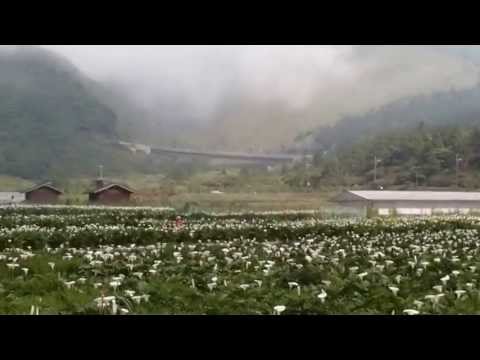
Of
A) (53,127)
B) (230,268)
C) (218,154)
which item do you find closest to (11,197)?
(53,127)

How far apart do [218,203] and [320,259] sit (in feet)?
14.8

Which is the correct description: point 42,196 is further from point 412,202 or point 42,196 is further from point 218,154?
point 412,202

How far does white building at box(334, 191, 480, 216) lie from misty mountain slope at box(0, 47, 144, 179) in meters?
4.90

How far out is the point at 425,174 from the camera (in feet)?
34.2

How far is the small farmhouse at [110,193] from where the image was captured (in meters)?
11.2

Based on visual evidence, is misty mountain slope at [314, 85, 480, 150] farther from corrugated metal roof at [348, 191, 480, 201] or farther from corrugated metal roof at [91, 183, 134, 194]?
corrugated metal roof at [91, 183, 134, 194]

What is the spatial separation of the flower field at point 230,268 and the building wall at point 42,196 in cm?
67

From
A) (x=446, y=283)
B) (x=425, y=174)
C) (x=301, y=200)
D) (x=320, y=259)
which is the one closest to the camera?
(x=446, y=283)

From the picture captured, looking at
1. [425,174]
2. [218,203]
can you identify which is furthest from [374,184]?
[218,203]

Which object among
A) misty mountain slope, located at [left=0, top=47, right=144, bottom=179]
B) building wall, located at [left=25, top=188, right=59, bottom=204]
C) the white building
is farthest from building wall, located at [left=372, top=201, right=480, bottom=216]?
building wall, located at [left=25, top=188, right=59, bottom=204]

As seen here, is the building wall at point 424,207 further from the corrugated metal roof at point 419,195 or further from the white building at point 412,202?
the corrugated metal roof at point 419,195

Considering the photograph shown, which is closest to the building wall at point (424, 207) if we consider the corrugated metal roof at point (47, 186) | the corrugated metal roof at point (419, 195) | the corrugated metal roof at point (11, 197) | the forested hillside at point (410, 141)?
the corrugated metal roof at point (419, 195)
